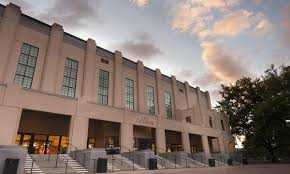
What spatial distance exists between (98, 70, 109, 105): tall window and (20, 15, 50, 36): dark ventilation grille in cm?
921

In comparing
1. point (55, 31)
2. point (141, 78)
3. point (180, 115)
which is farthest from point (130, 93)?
point (55, 31)

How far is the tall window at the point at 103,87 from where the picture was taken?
3016 centimetres

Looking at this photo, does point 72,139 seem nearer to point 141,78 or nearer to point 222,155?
point 141,78

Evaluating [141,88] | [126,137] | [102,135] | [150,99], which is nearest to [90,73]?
[102,135]

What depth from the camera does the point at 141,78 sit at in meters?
36.0

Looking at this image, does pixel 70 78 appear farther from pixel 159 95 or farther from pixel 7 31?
pixel 159 95

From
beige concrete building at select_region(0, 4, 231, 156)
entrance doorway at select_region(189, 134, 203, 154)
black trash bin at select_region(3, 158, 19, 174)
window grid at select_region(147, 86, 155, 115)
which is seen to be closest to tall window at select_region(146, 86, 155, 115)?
window grid at select_region(147, 86, 155, 115)

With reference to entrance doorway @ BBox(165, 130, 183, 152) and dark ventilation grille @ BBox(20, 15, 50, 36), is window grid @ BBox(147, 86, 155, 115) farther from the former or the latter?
dark ventilation grille @ BBox(20, 15, 50, 36)

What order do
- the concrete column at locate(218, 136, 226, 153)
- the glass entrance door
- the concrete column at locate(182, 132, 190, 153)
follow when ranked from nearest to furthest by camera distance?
the glass entrance door < the concrete column at locate(182, 132, 190, 153) < the concrete column at locate(218, 136, 226, 153)

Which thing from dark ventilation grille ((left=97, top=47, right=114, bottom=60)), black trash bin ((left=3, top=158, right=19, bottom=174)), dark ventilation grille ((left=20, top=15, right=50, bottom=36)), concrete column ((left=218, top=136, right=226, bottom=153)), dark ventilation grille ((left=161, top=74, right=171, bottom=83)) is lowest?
black trash bin ((left=3, top=158, right=19, bottom=174))

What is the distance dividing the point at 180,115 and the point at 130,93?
461 inches

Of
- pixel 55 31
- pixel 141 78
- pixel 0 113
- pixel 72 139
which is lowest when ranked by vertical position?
pixel 72 139

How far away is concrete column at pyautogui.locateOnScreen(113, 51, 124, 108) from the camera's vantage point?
31109mm

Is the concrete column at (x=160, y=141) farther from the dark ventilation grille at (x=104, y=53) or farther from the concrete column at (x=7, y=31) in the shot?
the concrete column at (x=7, y=31)
